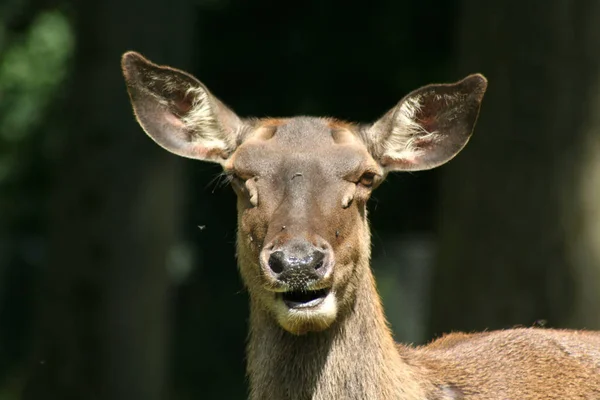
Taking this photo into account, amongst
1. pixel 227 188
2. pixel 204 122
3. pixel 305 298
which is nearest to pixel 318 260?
pixel 305 298

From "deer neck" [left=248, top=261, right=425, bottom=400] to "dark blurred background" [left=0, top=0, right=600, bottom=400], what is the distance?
1.25 meters

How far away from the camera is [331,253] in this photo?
568cm

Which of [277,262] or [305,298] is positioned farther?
[305,298]

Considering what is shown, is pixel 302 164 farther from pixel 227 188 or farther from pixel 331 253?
pixel 227 188

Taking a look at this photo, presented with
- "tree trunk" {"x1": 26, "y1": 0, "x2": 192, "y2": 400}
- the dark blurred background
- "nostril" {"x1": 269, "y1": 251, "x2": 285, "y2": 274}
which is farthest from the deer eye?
"tree trunk" {"x1": 26, "y1": 0, "x2": 192, "y2": 400}

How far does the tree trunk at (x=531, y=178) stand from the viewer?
433 inches

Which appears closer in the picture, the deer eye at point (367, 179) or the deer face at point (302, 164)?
the deer face at point (302, 164)

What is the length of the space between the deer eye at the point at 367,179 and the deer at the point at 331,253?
0.01 metres

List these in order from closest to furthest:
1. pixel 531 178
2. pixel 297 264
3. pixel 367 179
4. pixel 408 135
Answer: pixel 297 264, pixel 367 179, pixel 408 135, pixel 531 178

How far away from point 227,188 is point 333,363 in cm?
1063

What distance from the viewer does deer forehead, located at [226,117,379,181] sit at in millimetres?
6023

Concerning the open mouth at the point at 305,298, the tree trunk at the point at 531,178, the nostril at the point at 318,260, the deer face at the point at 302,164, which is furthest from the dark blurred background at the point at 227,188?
the nostril at the point at 318,260

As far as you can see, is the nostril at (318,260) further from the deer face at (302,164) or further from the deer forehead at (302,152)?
the deer forehead at (302,152)

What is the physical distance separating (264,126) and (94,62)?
848cm
